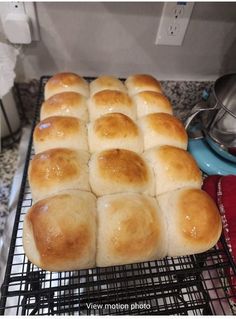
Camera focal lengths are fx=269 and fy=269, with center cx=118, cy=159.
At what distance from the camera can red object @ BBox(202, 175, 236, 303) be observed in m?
0.59

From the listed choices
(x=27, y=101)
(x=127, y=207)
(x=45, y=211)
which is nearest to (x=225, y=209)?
(x=127, y=207)

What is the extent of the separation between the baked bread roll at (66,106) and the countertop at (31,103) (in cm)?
24

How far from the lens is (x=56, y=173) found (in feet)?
1.75

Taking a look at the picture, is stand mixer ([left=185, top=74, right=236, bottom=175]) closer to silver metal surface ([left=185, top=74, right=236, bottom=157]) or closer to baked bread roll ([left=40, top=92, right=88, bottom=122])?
silver metal surface ([left=185, top=74, right=236, bottom=157])

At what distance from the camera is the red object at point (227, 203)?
59cm

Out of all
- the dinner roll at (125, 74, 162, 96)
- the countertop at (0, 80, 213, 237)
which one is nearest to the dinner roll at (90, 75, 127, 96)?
the dinner roll at (125, 74, 162, 96)

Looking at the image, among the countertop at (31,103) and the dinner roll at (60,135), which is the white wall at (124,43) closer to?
the countertop at (31,103)

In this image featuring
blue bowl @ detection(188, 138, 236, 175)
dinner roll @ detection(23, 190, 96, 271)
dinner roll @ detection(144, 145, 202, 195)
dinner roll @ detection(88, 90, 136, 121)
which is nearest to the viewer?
dinner roll @ detection(23, 190, 96, 271)

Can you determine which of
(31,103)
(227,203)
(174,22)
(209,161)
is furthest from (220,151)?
(31,103)

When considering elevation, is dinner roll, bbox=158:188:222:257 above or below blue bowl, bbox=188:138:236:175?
above

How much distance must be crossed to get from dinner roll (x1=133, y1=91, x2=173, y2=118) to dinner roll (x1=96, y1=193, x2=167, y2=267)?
27 centimetres

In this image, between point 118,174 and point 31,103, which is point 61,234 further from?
point 31,103

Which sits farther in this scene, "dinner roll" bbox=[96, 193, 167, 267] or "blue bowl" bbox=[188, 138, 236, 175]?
"blue bowl" bbox=[188, 138, 236, 175]

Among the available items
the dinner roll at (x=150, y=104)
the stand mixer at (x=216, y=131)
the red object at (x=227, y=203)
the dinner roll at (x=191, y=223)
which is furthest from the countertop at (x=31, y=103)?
the dinner roll at (x=191, y=223)
